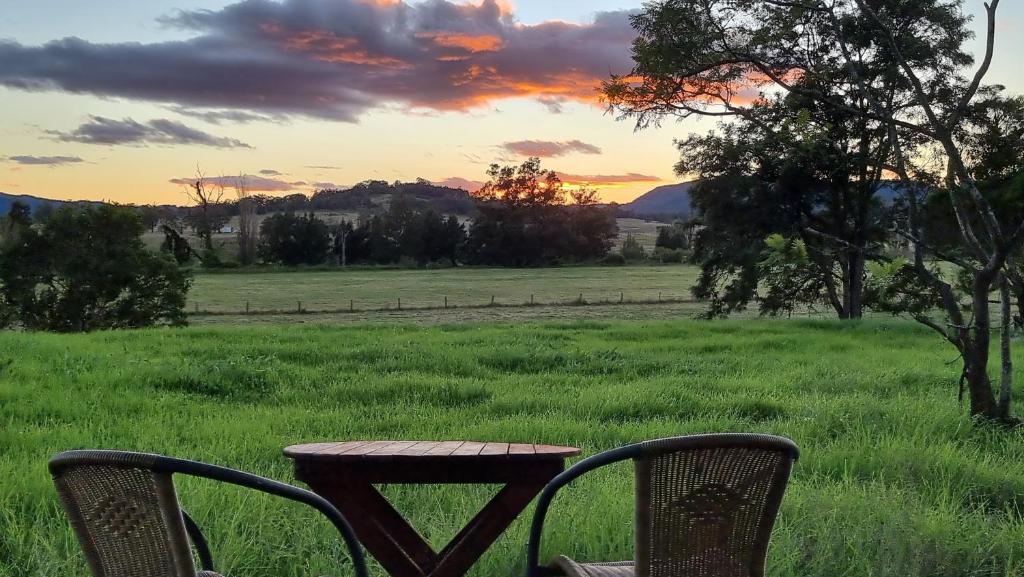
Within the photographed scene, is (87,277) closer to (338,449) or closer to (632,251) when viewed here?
(338,449)

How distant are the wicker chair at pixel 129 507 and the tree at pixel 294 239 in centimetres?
7280

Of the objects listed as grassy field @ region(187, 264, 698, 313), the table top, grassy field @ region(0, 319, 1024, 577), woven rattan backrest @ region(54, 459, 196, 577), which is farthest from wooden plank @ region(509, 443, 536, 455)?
grassy field @ region(187, 264, 698, 313)

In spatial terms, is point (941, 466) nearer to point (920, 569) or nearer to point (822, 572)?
point (920, 569)

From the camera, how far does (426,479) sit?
271 centimetres

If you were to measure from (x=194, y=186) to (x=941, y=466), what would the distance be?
186 ft

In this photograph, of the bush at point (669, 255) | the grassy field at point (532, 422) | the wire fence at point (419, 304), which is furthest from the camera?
the bush at point (669, 255)

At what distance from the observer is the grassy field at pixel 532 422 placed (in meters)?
3.76

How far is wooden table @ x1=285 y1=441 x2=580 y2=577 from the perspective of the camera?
2.68 meters

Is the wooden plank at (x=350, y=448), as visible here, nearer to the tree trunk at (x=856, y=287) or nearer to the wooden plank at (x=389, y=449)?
the wooden plank at (x=389, y=449)

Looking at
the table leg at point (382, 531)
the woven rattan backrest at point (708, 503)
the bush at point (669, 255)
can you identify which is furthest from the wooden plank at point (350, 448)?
the bush at point (669, 255)

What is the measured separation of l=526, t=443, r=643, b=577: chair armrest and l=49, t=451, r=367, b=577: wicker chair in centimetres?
77

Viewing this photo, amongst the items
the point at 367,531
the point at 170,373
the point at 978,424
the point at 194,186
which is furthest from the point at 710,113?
the point at 194,186

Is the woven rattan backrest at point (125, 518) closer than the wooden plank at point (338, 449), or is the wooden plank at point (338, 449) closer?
the woven rattan backrest at point (125, 518)

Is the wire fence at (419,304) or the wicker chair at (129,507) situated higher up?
the wicker chair at (129,507)
